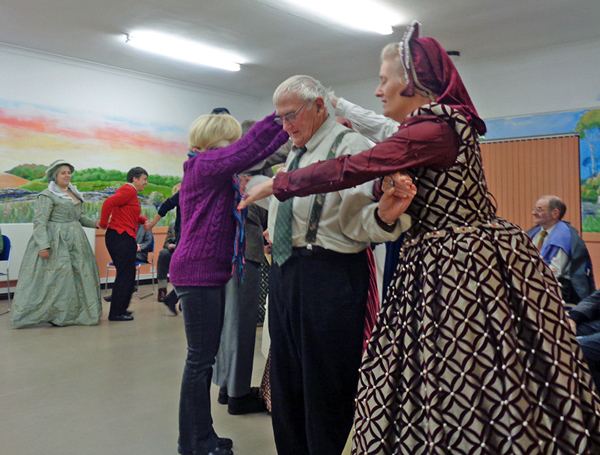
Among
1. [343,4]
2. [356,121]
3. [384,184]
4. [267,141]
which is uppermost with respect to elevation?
[343,4]

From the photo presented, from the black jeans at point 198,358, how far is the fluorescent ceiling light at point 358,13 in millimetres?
4215

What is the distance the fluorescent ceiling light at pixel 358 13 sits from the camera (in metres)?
5.51

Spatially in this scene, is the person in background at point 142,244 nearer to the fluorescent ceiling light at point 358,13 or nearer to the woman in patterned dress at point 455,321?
the fluorescent ceiling light at point 358,13

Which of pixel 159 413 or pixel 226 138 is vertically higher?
pixel 226 138

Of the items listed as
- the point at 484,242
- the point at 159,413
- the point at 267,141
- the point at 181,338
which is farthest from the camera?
the point at 181,338

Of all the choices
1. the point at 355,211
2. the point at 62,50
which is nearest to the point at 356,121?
the point at 355,211

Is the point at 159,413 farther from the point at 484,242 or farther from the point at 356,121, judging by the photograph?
the point at 484,242

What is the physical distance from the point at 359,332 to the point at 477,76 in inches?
262

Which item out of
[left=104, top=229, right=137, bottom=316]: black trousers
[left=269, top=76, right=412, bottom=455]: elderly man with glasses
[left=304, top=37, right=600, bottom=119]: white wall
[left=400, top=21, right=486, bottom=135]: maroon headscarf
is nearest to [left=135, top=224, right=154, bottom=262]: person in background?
[left=104, top=229, right=137, bottom=316]: black trousers

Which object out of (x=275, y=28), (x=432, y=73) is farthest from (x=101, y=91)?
(x=432, y=73)

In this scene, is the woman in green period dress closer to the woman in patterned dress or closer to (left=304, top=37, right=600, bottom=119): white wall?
the woman in patterned dress

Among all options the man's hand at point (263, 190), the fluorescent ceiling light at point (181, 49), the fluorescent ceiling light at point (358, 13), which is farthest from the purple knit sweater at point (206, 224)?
the fluorescent ceiling light at point (181, 49)

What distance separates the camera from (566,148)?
677cm

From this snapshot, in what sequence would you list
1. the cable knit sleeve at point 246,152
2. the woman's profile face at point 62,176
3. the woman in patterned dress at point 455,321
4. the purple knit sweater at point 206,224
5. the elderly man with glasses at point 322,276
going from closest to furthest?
the woman in patterned dress at point 455,321 → the elderly man with glasses at point 322,276 → the cable knit sleeve at point 246,152 → the purple knit sweater at point 206,224 → the woman's profile face at point 62,176
